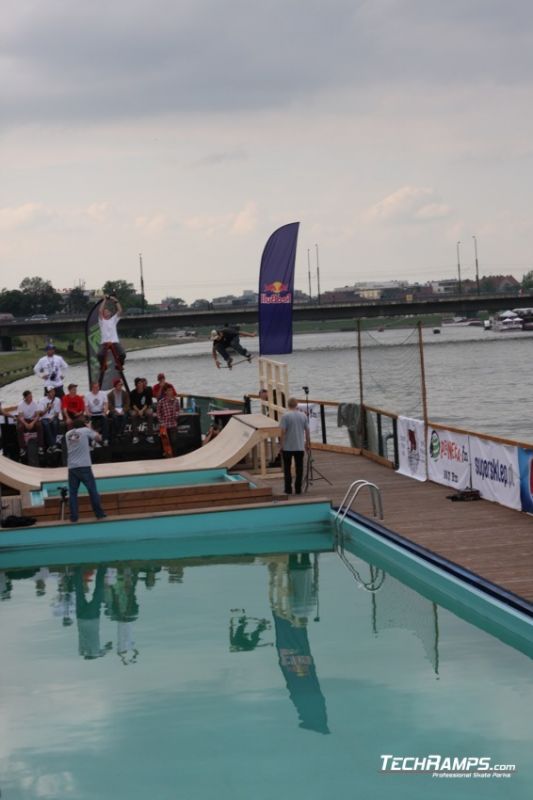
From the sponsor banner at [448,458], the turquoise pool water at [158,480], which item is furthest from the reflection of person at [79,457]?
the sponsor banner at [448,458]

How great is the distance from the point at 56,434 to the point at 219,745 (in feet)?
56.5

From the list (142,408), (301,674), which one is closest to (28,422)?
(142,408)

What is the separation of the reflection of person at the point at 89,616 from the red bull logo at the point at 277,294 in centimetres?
948

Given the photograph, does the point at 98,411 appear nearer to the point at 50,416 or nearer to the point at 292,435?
the point at 50,416

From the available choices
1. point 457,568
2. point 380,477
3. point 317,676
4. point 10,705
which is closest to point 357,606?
point 457,568

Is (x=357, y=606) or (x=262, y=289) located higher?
(x=262, y=289)

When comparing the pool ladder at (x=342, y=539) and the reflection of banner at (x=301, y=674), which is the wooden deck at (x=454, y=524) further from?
the reflection of banner at (x=301, y=674)

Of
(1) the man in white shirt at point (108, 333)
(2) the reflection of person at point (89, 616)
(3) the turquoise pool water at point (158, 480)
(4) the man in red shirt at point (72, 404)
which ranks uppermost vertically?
(1) the man in white shirt at point (108, 333)

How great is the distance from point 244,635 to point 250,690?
211 cm

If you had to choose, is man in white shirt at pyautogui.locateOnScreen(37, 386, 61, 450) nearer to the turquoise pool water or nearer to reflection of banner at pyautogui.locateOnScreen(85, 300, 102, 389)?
the turquoise pool water

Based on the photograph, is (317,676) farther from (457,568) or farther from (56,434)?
(56,434)

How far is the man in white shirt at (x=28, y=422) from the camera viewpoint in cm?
2631

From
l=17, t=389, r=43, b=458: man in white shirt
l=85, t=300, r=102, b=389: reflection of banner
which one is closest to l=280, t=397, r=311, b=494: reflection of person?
l=17, t=389, r=43, b=458: man in white shirt

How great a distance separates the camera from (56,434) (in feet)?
86.7
